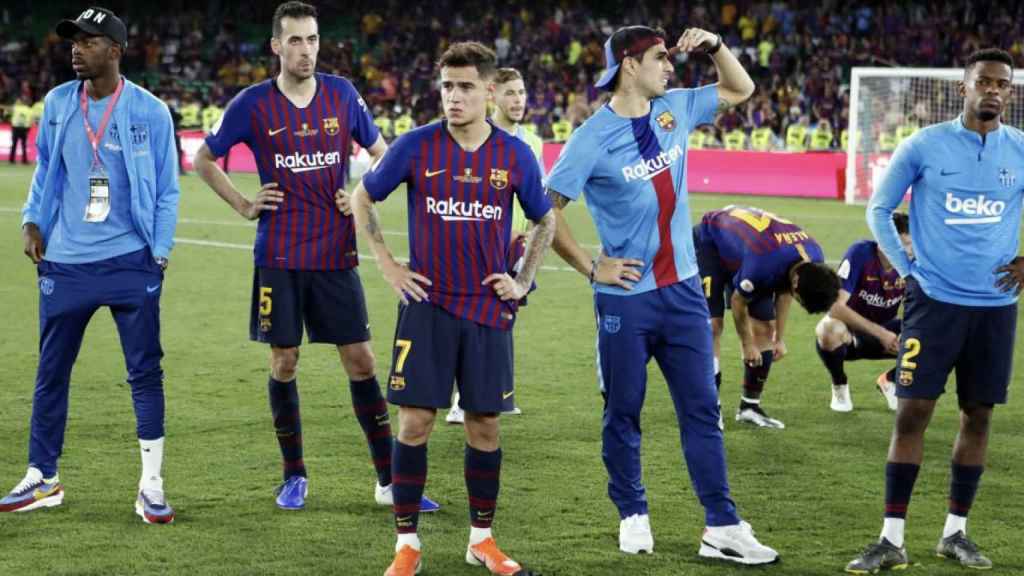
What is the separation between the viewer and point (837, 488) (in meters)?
7.24

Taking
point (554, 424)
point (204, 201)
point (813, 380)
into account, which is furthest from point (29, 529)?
point (204, 201)

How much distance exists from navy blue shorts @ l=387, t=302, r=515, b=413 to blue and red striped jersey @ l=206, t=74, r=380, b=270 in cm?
109

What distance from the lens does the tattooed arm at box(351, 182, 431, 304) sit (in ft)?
18.4

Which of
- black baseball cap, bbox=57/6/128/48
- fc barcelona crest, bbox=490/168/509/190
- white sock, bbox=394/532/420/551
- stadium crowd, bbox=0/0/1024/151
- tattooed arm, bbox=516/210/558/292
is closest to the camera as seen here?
fc barcelona crest, bbox=490/168/509/190

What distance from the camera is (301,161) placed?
259 inches

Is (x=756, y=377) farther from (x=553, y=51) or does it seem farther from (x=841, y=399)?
(x=553, y=51)

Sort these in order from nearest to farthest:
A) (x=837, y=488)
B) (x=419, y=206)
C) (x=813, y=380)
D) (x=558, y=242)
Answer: (x=419, y=206) → (x=558, y=242) → (x=837, y=488) → (x=813, y=380)

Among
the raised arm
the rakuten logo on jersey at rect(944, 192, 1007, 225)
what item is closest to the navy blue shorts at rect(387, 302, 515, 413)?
the raised arm

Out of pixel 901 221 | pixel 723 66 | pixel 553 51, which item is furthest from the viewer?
pixel 553 51

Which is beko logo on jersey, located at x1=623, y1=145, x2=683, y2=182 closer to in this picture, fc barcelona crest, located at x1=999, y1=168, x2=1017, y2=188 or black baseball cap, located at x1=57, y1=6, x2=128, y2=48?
fc barcelona crest, located at x1=999, y1=168, x2=1017, y2=188

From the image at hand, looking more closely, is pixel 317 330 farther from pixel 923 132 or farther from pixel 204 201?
pixel 204 201

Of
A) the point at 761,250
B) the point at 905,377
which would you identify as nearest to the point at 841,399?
the point at 761,250

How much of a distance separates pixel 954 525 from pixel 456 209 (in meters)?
2.43

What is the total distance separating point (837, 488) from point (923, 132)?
2.13 m
